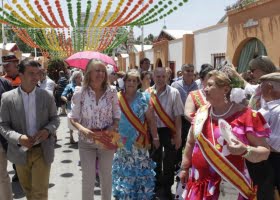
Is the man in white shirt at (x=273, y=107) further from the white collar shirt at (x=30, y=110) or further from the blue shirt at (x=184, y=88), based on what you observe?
the blue shirt at (x=184, y=88)

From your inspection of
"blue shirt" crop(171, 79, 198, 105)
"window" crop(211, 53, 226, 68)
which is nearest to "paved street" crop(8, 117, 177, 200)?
"blue shirt" crop(171, 79, 198, 105)

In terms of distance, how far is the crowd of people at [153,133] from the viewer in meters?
2.67

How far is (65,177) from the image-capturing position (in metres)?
5.61

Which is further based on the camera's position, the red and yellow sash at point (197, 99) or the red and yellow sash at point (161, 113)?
the red and yellow sash at point (161, 113)

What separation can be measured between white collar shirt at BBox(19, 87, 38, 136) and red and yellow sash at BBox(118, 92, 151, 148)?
1.14m

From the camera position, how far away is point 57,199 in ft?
15.3

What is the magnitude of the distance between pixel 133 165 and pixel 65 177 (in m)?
1.70

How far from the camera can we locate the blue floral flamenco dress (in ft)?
14.2

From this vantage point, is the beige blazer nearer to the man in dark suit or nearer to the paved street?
the man in dark suit

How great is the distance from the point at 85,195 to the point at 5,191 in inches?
33.6

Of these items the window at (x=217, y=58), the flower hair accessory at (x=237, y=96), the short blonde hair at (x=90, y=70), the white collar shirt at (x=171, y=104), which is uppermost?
the window at (x=217, y=58)

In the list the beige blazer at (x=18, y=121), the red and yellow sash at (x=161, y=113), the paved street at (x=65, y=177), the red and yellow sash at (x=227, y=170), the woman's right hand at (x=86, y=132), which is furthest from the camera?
the paved street at (x=65, y=177)

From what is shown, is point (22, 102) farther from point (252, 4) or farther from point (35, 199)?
point (252, 4)

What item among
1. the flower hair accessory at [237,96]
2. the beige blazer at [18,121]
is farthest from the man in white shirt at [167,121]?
the flower hair accessory at [237,96]
